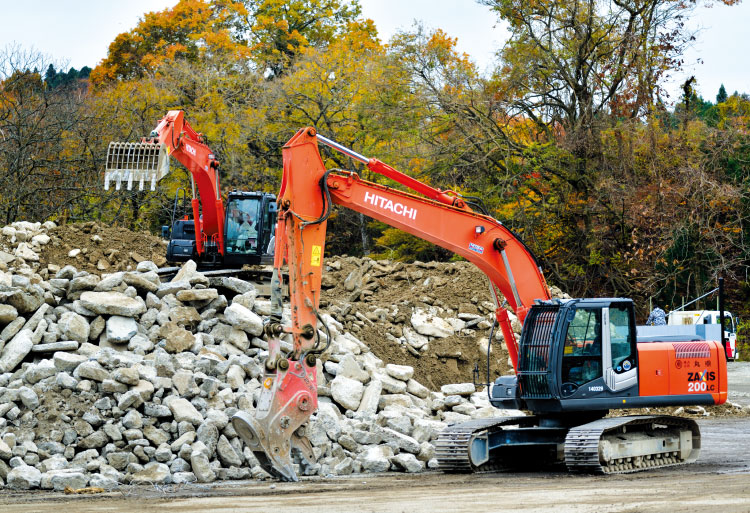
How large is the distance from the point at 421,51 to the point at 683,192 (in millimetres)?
8864

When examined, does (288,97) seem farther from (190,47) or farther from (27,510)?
(27,510)

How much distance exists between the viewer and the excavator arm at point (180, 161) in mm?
18359

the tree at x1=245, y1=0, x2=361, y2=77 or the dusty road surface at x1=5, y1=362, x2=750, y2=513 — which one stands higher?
the tree at x1=245, y1=0, x2=361, y2=77

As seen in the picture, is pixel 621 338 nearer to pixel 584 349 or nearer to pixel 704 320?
pixel 584 349

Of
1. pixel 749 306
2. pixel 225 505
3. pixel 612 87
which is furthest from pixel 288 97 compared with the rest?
pixel 225 505

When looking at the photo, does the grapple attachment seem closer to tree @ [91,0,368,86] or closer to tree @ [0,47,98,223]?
tree @ [0,47,98,223]

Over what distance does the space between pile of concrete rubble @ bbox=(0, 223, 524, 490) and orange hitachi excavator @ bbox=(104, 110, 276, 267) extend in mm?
2991

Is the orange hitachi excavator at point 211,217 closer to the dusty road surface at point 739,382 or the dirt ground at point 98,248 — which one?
the dirt ground at point 98,248

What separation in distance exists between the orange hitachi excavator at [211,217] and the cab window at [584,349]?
10.4 m

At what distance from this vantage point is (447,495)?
31.8ft

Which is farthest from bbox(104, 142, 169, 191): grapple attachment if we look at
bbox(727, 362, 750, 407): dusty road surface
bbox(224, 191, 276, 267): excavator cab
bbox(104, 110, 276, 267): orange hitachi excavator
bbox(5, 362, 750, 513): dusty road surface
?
bbox(727, 362, 750, 407): dusty road surface

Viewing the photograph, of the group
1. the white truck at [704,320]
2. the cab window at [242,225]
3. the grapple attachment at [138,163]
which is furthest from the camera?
the white truck at [704,320]

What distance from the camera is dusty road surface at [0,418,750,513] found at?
28.1 ft

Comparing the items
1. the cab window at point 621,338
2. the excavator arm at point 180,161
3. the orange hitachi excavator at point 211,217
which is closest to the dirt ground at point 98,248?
the orange hitachi excavator at point 211,217
